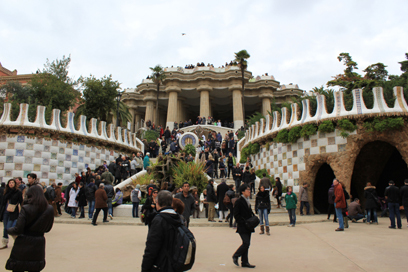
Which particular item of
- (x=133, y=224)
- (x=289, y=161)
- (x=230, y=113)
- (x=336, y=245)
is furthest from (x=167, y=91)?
(x=336, y=245)

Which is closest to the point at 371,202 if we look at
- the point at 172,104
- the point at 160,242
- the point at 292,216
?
the point at 292,216

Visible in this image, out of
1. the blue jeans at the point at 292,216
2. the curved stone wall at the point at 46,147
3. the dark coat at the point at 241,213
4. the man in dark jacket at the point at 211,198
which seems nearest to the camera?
the dark coat at the point at 241,213

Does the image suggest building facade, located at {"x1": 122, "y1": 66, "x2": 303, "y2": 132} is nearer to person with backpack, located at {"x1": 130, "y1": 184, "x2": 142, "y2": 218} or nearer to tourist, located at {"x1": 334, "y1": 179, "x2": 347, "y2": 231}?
person with backpack, located at {"x1": 130, "y1": 184, "x2": 142, "y2": 218}

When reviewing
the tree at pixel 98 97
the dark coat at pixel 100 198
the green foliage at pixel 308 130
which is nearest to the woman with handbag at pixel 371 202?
the green foliage at pixel 308 130

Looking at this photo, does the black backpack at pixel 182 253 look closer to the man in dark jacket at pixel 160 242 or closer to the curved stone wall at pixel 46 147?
the man in dark jacket at pixel 160 242

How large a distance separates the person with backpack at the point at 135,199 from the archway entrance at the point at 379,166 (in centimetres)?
1045

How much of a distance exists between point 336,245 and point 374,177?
33.1 ft

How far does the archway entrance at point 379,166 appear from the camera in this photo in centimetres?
1539

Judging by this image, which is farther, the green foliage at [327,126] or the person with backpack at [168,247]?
the green foliage at [327,126]

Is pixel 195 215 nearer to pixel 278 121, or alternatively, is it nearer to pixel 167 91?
pixel 278 121

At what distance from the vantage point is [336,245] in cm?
723

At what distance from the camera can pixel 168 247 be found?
327 cm

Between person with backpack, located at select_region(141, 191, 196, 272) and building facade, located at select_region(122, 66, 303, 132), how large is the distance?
35316mm

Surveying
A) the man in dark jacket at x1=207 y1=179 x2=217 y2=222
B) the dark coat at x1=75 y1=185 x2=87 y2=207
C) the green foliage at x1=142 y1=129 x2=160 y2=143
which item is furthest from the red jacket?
the green foliage at x1=142 y1=129 x2=160 y2=143
